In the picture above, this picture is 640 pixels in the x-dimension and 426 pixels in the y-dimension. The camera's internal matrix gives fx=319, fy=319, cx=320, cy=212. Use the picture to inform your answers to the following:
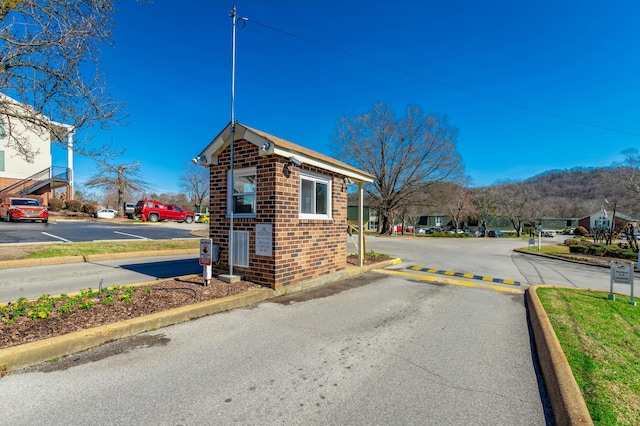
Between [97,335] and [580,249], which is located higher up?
[97,335]

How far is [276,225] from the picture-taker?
5910 mm

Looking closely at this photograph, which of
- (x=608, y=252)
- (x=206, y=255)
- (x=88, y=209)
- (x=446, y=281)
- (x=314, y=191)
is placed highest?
(x=314, y=191)

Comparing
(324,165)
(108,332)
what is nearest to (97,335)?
(108,332)

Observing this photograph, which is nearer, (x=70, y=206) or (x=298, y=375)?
(x=298, y=375)

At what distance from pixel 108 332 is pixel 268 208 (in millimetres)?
3125

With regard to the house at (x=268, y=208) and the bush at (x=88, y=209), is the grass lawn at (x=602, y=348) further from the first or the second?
the bush at (x=88, y=209)

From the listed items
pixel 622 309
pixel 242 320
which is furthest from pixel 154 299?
pixel 622 309

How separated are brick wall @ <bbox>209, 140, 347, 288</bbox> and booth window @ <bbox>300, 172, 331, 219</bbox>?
0.48ft

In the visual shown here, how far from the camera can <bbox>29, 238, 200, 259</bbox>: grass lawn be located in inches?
384

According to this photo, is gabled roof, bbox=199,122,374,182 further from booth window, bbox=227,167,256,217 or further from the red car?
the red car

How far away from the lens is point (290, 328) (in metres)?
4.41

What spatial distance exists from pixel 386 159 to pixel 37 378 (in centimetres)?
3321

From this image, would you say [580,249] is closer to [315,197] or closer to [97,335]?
[315,197]

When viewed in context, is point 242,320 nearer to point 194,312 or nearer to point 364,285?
point 194,312
